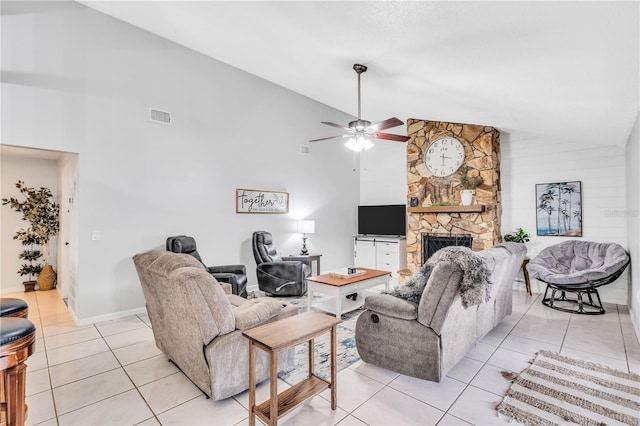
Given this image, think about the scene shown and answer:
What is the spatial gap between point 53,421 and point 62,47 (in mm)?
3885

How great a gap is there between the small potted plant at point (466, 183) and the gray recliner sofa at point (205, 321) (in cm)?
433

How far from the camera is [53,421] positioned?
2.02m

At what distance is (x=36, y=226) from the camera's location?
5121mm

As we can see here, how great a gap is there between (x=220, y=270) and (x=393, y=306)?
289cm

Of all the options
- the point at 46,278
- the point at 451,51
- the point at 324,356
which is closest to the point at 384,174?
the point at 451,51

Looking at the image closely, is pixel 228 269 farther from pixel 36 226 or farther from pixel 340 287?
pixel 36 226

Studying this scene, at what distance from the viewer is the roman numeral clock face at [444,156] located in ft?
19.4

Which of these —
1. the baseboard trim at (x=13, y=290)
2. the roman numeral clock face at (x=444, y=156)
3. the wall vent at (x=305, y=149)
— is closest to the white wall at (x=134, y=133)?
the wall vent at (x=305, y=149)

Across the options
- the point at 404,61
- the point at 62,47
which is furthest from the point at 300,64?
the point at 62,47

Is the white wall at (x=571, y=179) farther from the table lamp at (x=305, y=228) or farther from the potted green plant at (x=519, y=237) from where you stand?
the table lamp at (x=305, y=228)

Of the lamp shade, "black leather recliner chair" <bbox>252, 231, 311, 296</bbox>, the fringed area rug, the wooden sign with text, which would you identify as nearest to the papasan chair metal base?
the fringed area rug

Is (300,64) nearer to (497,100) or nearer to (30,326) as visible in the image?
(497,100)

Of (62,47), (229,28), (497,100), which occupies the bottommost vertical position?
(497,100)

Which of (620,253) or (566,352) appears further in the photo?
(620,253)
